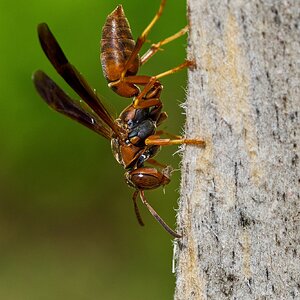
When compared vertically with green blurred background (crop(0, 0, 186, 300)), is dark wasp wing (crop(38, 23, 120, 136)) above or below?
above

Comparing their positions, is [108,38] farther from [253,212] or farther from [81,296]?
[81,296]

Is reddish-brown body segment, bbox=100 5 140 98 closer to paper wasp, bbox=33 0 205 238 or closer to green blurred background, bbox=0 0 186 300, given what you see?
paper wasp, bbox=33 0 205 238

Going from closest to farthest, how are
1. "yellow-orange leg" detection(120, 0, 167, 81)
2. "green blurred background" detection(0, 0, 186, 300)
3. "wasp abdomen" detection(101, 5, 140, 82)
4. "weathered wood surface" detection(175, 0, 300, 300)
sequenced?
"weathered wood surface" detection(175, 0, 300, 300) → "yellow-orange leg" detection(120, 0, 167, 81) → "wasp abdomen" detection(101, 5, 140, 82) → "green blurred background" detection(0, 0, 186, 300)

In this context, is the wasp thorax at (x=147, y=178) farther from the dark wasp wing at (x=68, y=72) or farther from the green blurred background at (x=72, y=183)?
the green blurred background at (x=72, y=183)

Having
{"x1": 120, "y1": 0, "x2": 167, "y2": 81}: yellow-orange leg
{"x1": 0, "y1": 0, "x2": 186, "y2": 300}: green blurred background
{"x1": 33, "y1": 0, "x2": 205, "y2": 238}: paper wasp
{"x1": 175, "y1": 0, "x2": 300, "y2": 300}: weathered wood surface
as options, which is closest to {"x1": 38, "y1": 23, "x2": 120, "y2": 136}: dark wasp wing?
{"x1": 33, "y1": 0, "x2": 205, "y2": 238}: paper wasp

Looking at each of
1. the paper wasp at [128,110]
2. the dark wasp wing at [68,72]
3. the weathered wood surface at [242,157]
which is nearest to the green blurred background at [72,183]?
the paper wasp at [128,110]

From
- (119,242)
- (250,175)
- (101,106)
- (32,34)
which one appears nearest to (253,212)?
(250,175)

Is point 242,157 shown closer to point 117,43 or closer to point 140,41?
point 140,41

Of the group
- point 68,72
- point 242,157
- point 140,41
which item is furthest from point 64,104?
point 242,157
